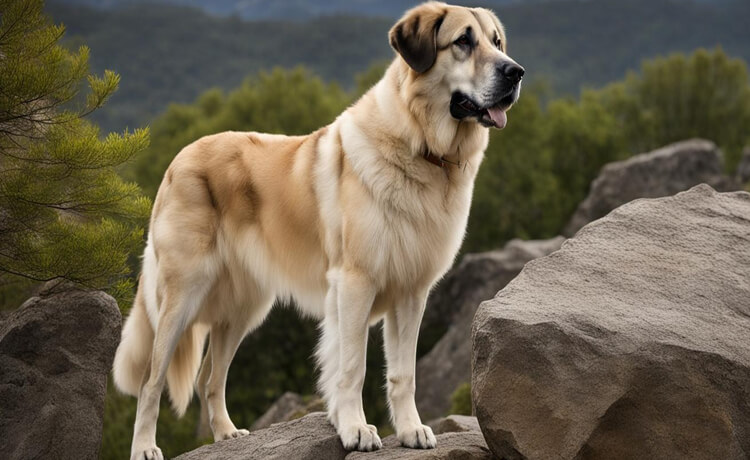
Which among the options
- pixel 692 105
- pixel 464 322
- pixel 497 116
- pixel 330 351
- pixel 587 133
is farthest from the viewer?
pixel 692 105

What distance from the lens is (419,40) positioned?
5.18m

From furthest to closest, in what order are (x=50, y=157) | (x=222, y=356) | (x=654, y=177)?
(x=654, y=177) < (x=222, y=356) < (x=50, y=157)

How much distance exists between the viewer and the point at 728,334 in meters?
4.96

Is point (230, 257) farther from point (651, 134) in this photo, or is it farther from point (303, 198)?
point (651, 134)

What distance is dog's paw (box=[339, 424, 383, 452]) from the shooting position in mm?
5152

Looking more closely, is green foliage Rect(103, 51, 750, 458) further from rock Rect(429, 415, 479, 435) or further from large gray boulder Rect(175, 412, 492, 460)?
large gray boulder Rect(175, 412, 492, 460)

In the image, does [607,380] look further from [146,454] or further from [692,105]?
[692,105]

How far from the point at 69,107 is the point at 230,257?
4.74ft

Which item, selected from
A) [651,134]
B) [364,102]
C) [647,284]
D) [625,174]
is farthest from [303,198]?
[651,134]

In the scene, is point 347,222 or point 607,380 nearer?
point 607,380

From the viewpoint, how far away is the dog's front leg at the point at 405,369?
17.1ft

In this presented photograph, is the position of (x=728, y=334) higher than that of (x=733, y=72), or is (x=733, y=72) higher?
(x=728, y=334)

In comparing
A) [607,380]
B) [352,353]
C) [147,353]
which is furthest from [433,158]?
[147,353]

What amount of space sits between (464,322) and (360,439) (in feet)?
38.4
